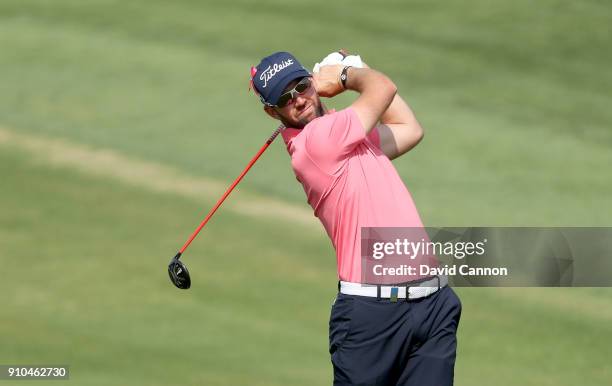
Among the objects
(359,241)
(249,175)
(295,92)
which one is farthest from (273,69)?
(249,175)

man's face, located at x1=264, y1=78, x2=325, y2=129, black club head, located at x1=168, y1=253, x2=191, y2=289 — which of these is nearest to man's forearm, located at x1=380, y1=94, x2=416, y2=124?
man's face, located at x1=264, y1=78, x2=325, y2=129

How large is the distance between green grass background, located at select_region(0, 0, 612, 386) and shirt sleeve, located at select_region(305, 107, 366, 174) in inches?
140

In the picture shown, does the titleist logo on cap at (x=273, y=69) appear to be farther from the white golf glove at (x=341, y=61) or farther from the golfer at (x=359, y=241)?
the white golf glove at (x=341, y=61)

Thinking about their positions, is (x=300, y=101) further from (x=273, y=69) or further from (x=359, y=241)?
(x=359, y=241)

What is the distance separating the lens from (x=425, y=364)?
6.26 meters

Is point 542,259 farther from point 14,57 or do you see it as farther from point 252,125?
point 14,57

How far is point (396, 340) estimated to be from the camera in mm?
6223

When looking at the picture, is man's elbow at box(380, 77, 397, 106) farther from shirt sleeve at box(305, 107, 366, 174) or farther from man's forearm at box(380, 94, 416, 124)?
man's forearm at box(380, 94, 416, 124)

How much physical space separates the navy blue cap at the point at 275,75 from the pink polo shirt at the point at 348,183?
10.6 inches

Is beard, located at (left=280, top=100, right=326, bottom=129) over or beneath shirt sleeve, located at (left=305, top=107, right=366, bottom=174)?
over

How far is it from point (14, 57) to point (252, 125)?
3945mm

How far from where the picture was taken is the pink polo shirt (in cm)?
618

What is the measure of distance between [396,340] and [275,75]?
1.55m

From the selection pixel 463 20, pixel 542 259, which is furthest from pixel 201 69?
pixel 542 259
